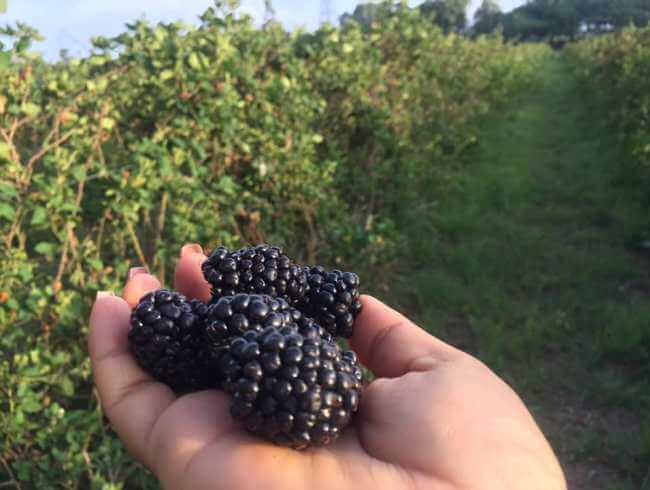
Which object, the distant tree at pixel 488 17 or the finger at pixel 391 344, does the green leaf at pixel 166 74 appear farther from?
the distant tree at pixel 488 17

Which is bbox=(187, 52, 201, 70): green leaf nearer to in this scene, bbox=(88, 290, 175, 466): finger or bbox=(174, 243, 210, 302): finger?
bbox=(174, 243, 210, 302): finger

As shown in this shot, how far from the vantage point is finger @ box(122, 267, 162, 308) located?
1.88 meters

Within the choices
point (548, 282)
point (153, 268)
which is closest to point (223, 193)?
point (153, 268)

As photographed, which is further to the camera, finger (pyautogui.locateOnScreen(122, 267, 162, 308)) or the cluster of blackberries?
finger (pyautogui.locateOnScreen(122, 267, 162, 308))

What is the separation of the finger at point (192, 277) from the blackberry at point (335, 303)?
1.31 feet

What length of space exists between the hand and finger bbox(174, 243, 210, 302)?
0.42m


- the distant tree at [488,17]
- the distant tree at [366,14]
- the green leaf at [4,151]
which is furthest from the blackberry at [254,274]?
the distant tree at [488,17]

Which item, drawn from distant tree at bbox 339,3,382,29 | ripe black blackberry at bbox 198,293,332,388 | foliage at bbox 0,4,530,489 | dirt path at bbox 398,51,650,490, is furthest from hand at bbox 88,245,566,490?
distant tree at bbox 339,3,382,29

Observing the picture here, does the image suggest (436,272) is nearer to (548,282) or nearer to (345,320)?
A: (548,282)

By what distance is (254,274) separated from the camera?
187 centimetres

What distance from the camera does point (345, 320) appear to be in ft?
6.01

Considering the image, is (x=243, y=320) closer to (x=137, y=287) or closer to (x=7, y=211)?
(x=137, y=287)

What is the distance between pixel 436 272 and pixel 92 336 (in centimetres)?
374

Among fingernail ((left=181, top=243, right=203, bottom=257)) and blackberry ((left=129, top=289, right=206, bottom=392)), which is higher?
fingernail ((left=181, top=243, right=203, bottom=257))
